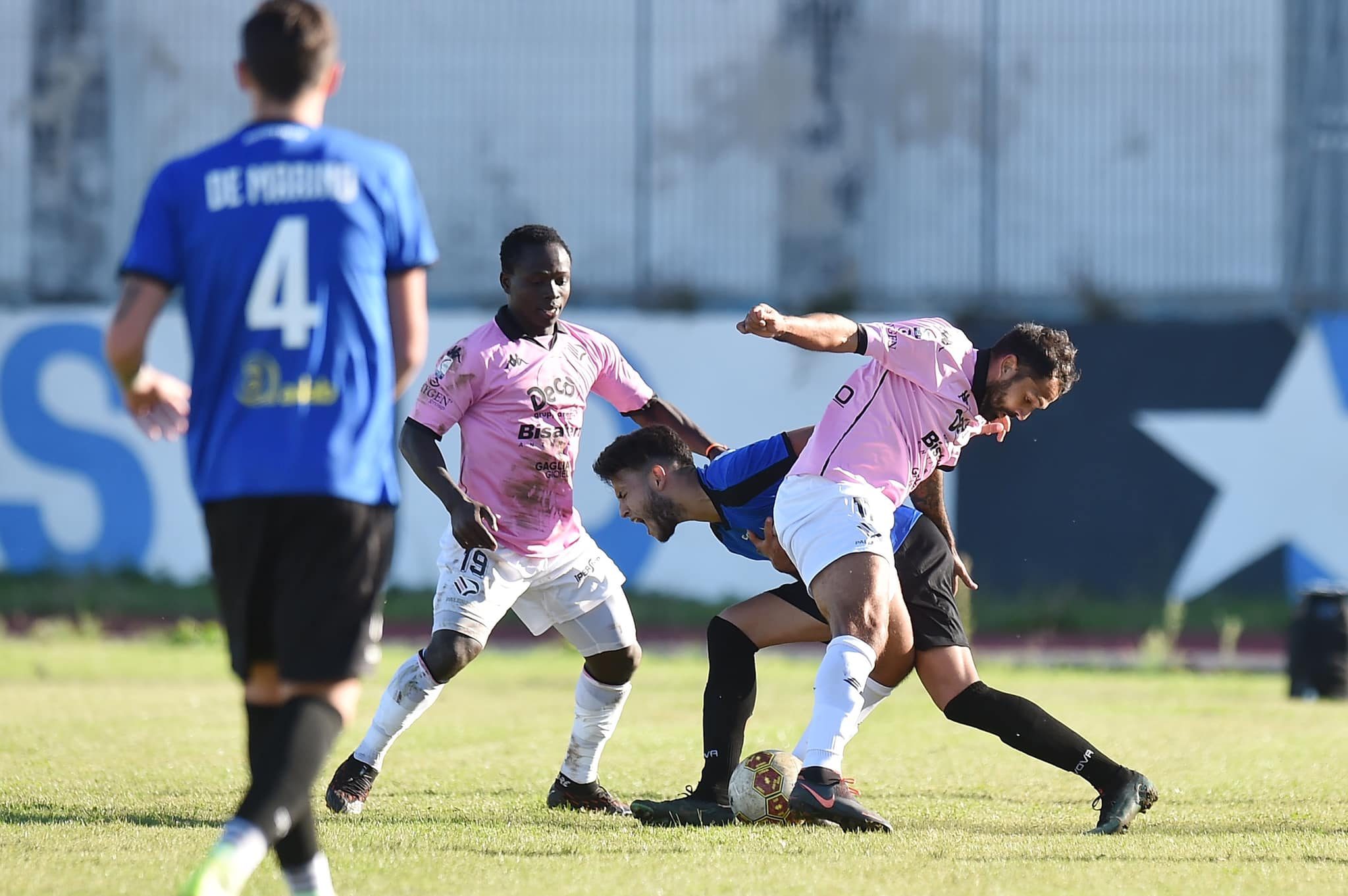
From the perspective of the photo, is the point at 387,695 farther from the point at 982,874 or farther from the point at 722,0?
the point at 722,0

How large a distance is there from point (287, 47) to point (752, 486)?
3.10 m

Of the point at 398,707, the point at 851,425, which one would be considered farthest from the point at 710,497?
the point at 398,707

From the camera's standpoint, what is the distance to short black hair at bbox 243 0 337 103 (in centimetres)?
418

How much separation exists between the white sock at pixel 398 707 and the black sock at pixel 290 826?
7.73 feet

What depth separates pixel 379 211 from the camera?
4258mm

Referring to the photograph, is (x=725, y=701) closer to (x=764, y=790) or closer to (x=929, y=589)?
(x=764, y=790)

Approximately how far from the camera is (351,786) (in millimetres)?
6590

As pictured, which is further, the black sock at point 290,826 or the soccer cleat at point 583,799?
the soccer cleat at point 583,799

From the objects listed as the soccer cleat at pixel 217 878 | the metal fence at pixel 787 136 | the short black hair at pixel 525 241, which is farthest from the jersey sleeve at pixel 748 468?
the metal fence at pixel 787 136

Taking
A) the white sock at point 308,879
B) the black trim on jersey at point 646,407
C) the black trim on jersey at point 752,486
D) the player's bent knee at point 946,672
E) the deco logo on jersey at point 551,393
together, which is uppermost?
the deco logo on jersey at point 551,393

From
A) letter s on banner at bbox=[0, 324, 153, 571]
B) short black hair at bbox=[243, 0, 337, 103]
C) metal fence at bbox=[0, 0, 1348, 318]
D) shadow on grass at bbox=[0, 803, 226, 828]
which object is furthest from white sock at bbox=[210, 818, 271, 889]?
metal fence at bbox=[0, 0, 1348, 318]

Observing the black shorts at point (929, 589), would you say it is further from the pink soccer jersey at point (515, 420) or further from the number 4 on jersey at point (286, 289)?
the number 4 on jersey at point (286, 289)

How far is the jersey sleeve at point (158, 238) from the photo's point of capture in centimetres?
417

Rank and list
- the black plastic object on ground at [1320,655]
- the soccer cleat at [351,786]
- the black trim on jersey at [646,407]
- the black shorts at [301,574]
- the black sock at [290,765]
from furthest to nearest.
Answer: the black plastic object on ground at [1320,655] < the black trim on jersey at [646,407] < the soccer cleat at [351,786] < the black shorts at [301,574] < the black sock at [290,765]
